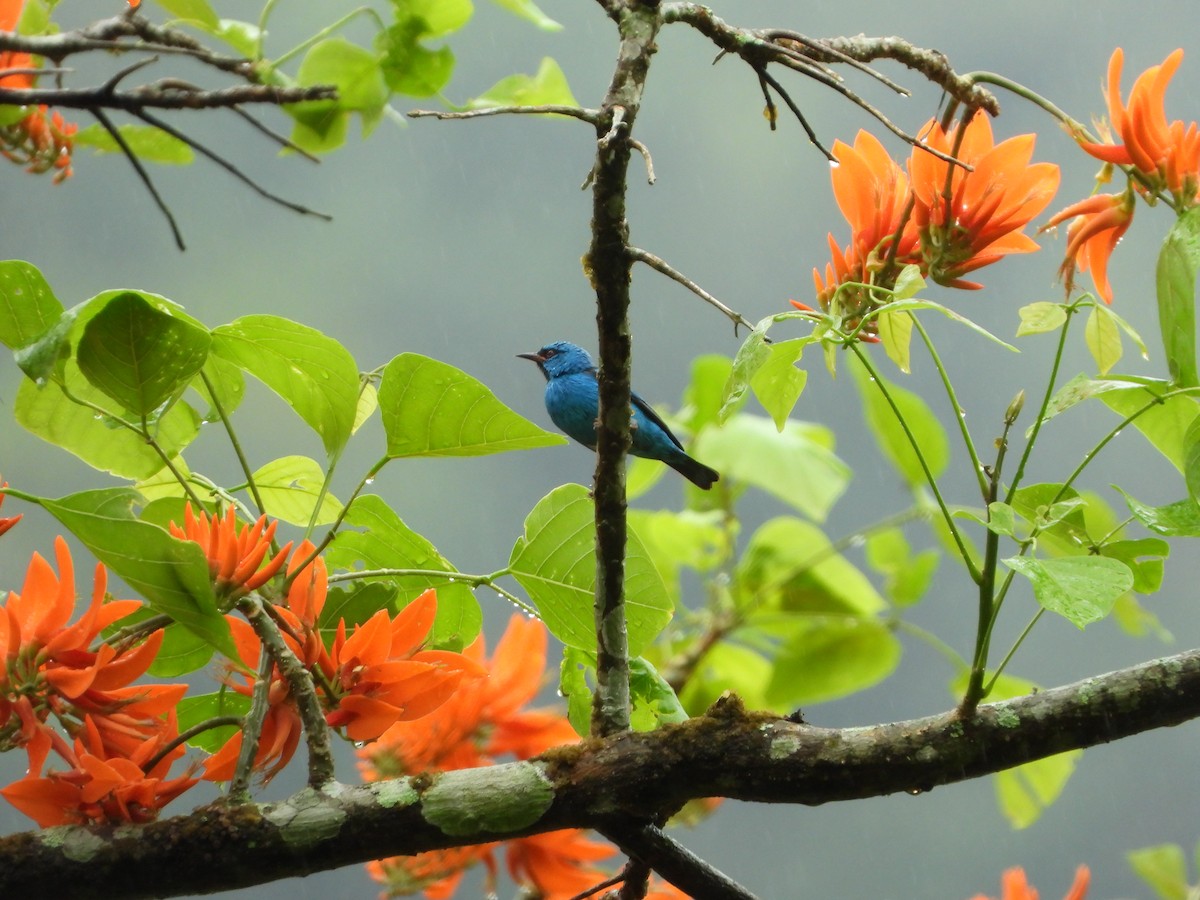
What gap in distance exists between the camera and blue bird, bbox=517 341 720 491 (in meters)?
1.94

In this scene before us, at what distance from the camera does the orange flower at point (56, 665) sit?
65cm

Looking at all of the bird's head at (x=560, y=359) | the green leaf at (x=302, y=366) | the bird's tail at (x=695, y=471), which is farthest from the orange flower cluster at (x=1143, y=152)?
the bird's head at (x=560, y=359)

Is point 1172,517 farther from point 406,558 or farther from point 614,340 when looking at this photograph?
point 406,558

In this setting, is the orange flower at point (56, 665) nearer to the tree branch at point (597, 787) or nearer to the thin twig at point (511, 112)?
the tree branch at point (597, 787)

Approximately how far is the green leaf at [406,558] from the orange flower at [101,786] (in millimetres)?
256

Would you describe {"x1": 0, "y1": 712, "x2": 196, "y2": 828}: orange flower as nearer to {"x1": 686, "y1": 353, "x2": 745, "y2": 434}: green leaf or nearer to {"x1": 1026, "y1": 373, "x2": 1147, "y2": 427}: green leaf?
{"x1": 1026, "y1": 373, "x2": 1147, "y2": 427}: green leaf

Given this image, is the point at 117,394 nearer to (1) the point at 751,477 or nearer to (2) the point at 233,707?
(2) the point at 233,707

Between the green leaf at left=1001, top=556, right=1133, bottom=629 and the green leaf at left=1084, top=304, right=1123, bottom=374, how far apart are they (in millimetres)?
245

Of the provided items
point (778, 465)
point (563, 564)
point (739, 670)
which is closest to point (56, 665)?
point (563, 564)

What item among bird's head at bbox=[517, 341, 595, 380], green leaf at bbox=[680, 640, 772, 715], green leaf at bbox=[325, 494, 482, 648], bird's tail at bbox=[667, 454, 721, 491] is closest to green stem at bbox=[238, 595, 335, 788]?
green leaf at bbox=[325, 494, 482, 648]

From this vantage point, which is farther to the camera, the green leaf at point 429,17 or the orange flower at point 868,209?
the orange flower at point 868,209

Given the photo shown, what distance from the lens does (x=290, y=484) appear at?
1.01 metres

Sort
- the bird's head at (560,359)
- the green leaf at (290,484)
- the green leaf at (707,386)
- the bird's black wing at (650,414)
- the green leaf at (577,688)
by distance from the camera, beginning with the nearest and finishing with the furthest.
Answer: the green leaf at (577,688), the green leaf at (290,484), the green leaf at (707,386), the bird's black wing at (650,414), the bird's head at (560,359)

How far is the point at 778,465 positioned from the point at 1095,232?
70cm
